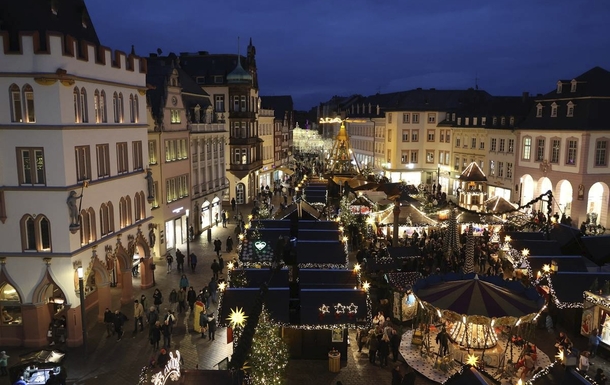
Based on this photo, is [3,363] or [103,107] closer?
[3,363]

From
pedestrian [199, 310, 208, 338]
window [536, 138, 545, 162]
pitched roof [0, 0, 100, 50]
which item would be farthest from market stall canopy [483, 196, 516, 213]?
pitched roof [0, 0, 100, 50]

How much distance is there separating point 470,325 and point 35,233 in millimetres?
17143

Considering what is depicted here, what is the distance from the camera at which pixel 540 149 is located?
4688cm

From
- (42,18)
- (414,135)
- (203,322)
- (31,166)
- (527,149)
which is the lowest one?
(203,322)

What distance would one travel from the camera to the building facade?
782 inches

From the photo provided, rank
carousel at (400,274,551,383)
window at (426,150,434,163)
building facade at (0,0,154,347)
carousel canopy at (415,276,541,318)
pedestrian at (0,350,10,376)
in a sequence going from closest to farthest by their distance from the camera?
carousel canopy at (415,276,541,318) → carousel at (400,274,551,383) → pedestrian at (0,350,10,376) → building facade at (0,0,154,347) → window at (426,150,434,163)

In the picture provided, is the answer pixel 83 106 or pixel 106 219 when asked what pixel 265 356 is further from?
pixel 83 106

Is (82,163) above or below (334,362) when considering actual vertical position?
above

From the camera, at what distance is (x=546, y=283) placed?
23.3 meters

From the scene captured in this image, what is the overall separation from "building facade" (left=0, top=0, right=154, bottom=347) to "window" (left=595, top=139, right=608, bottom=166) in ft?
119

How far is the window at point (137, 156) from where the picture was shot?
88.2ft

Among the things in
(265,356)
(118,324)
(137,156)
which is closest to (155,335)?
(118,324)

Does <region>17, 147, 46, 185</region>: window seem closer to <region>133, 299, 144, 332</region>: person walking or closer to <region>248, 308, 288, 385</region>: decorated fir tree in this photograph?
<region>133, 299, 144, 332</region>: person walking

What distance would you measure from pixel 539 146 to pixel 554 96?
15.4 feet
